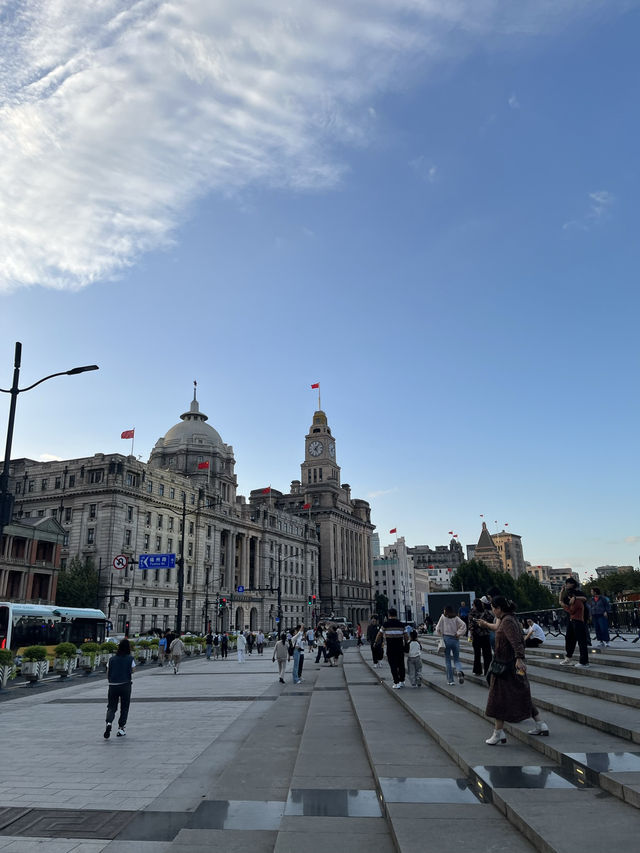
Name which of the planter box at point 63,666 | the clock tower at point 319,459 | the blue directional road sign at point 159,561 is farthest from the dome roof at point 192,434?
the planter box at point 63,666

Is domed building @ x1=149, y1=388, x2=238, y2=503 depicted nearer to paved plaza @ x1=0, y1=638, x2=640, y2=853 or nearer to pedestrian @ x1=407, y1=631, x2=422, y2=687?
pedestrian @ x1=407, y1=631, x2=422, y2=687

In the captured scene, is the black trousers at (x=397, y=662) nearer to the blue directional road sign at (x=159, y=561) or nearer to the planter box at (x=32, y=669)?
the planter box at (x=32, y=669)

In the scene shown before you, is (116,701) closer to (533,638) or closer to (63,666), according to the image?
(533,638)

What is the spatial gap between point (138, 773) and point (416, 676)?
320 inches

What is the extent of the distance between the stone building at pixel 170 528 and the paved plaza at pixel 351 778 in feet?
140

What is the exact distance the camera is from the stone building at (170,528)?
222ft

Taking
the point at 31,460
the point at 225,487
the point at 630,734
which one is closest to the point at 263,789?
the point at 630,734

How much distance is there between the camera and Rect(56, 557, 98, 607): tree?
61.8 metres

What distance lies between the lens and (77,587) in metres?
61.9

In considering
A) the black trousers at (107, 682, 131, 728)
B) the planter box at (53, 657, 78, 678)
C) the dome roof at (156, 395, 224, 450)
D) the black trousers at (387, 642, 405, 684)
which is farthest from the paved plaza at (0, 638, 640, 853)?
the dome roof at (156, 395, 224, 450)

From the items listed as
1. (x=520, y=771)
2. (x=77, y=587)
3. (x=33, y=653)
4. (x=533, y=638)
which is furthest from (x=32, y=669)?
(x=77, y=587)

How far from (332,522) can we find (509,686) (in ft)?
418

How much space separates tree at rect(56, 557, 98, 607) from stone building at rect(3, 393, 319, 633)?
140cm

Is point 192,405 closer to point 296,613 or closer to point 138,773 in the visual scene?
point 296,613
